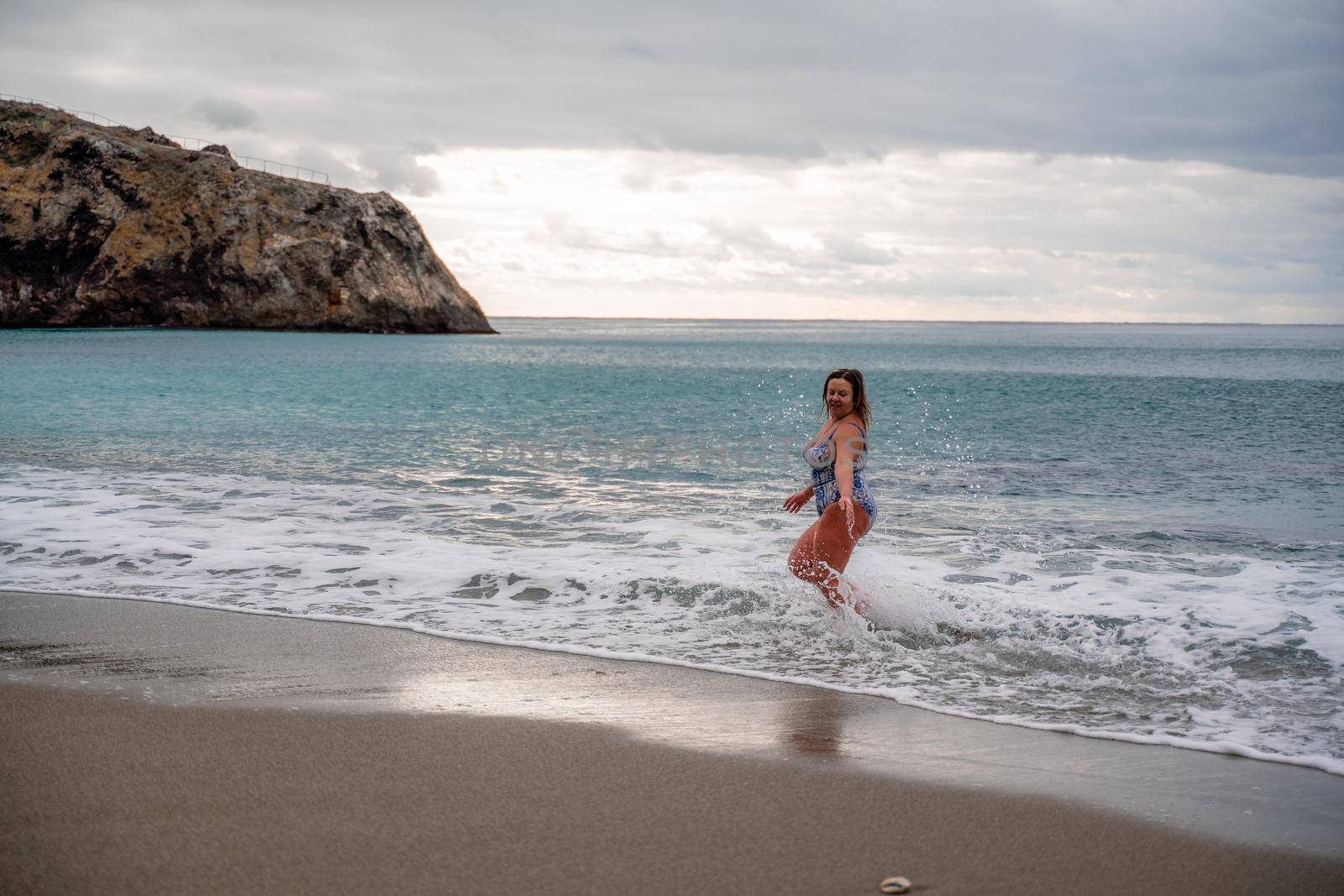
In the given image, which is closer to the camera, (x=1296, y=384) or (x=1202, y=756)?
(x=1202, y=756)

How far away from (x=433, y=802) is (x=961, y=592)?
503 cm

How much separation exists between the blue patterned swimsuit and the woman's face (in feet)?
0.40

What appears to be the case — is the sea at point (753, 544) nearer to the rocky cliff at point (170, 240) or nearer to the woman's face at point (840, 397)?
the woman's face at point (840, 397)

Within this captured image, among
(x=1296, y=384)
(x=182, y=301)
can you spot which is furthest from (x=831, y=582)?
(x=182, y=301)

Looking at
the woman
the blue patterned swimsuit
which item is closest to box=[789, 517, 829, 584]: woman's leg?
the woman

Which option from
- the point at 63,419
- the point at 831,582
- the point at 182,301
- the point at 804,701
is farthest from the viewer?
the point at 182,301

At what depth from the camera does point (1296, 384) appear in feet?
158

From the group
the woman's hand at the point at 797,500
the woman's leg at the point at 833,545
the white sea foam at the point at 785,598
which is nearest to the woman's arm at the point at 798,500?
the woman's hand at the point at 797,500

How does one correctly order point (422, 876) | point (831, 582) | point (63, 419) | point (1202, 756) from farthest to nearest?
point (63, 419) → point (831, 582) → point (1202, 756) → point (422, 876)

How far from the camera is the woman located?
6.25 meters

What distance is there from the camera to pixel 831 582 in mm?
6477

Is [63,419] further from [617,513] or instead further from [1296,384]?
[1296,384]

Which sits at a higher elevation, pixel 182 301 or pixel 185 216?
pixel 185 216

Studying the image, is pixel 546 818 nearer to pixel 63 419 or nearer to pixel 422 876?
pixel 422 876
